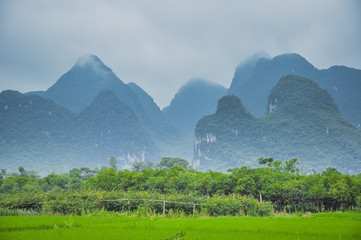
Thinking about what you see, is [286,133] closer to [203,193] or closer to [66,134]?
[203,193]

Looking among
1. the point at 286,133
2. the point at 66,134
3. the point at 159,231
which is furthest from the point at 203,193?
the point at 66,134

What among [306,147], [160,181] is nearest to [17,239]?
[160,181]

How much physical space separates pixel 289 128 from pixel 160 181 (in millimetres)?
85762

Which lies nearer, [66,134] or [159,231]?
[159,231]

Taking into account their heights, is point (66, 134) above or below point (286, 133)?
above

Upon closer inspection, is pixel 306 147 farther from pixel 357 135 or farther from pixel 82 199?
pixel 82 199

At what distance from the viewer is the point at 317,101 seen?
99188 mm

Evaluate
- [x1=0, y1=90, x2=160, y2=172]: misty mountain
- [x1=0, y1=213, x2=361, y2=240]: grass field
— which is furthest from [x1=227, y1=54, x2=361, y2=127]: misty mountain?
[x1=0, y1=213, x2=361, y2=240]: grass field

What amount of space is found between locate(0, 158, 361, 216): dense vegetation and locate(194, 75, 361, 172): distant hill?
219 ft

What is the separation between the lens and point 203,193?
21.4 m

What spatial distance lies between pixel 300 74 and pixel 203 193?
178 m

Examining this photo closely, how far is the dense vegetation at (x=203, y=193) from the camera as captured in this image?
12.7 meters

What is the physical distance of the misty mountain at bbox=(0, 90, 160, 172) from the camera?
419 ft

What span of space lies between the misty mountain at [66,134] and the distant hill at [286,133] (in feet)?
188
